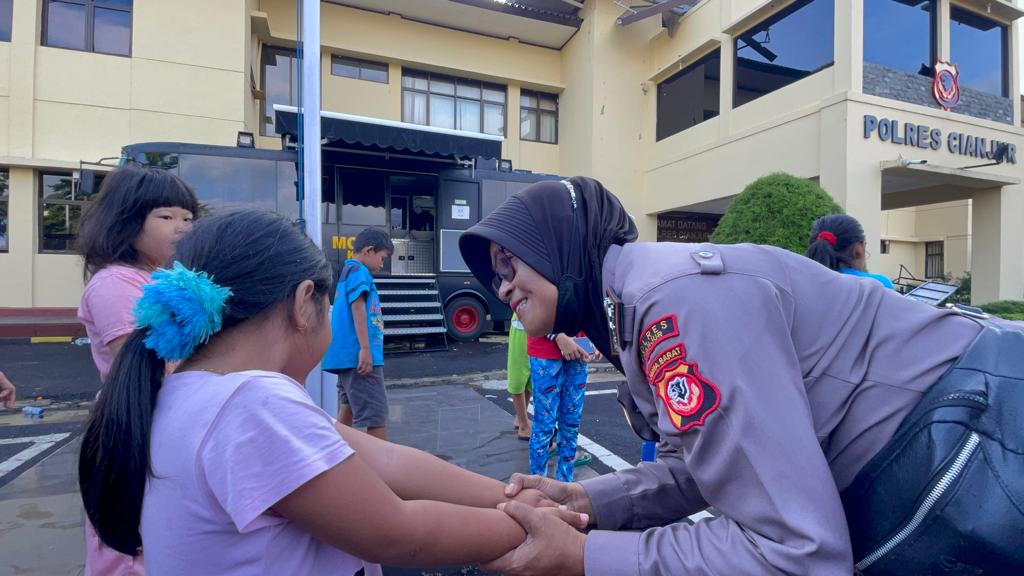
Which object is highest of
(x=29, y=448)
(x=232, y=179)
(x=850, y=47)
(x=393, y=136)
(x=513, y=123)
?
(x=513, y=123)

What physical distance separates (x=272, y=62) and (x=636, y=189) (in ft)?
34.4

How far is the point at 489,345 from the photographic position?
992cm

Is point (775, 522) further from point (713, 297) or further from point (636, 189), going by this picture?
point (636, 189)

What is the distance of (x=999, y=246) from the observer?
1130 centimetres

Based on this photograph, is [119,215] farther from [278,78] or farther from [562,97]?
[562,97]

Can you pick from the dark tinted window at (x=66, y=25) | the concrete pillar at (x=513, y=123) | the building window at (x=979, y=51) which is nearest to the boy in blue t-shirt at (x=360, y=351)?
the dark tinted window at (x=66, y=25)

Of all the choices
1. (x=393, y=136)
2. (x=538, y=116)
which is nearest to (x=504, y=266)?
(x=393, y=136)

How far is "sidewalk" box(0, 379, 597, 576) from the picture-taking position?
8.82 ft

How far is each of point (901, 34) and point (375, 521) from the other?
13.7 m

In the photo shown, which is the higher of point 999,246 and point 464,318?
point 999,246

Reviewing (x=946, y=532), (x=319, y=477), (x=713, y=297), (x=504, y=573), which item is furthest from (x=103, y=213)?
(x=946, y=532)

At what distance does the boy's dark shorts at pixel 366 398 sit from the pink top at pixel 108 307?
6.45ft

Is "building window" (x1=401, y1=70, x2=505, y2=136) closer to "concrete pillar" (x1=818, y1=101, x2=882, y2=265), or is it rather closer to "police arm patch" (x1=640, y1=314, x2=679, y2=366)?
"concrete pillar" (x1=818, y1=101, x2=882, y2=265)

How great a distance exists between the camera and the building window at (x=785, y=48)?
10.6 m
